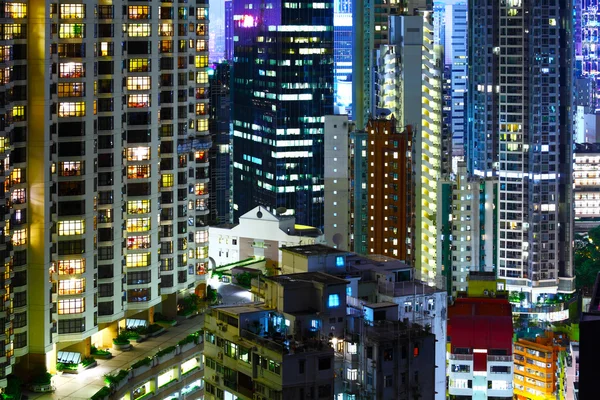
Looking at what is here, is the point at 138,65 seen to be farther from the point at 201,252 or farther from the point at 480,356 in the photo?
the point at 480,356

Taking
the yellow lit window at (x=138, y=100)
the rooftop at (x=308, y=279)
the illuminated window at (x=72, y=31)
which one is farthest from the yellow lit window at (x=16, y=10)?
the rooftop at (x=308, y=279)

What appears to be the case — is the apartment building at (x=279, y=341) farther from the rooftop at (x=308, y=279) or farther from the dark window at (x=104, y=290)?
the dark window at (x=104, y=290)

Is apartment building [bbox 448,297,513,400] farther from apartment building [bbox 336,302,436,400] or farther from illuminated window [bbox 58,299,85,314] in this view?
apartment building [bbox 336,302,436,400]

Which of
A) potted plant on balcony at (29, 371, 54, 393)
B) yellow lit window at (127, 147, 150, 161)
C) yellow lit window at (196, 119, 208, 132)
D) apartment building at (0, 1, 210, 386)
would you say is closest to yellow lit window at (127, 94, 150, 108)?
apartment building at (0, 1, 210, 386)

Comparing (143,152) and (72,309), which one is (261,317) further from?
(143,152)

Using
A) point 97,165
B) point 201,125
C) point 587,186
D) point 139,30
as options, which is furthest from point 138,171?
point 587,186
